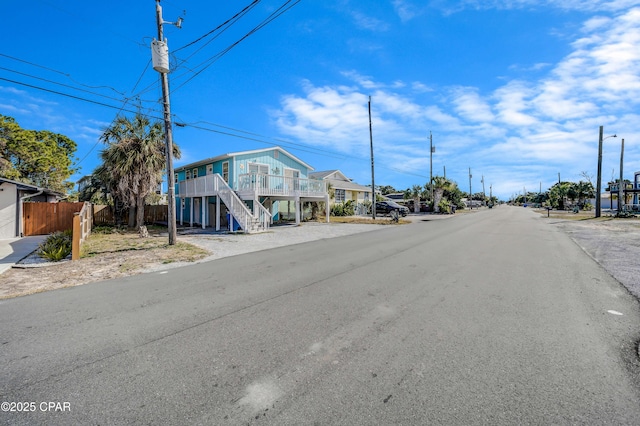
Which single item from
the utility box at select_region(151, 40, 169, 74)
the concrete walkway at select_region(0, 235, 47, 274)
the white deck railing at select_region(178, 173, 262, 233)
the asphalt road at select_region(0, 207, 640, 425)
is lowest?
the concrete walkway at select_region(0, 235, 47, 274)

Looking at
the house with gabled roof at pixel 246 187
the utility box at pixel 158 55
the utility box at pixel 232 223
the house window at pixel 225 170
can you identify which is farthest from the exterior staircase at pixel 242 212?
the utility box at pixel 158 55

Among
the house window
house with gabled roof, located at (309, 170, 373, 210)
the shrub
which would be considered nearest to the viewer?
the shrub

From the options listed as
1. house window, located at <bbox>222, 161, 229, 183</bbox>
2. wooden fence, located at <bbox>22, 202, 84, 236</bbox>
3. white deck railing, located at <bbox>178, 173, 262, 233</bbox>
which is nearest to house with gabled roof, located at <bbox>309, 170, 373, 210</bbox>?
house window, located at <bbox>222, 161, 229, 183</bbox>

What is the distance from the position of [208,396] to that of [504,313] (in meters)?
4.10

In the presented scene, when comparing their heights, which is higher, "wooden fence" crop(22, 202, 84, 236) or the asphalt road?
"wooden fence" crop(22, 202, 84, 236)

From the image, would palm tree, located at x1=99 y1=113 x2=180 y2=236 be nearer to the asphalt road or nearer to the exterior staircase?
the exterior staircase

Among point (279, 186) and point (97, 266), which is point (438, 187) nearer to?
point (279, 186)

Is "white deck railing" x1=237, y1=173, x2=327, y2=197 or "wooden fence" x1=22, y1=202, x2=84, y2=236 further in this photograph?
"white deck railing" x1=237, y1=173, x2=327, y2=197

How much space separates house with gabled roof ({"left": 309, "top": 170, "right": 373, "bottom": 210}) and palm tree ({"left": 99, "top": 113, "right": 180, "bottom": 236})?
18973 mm

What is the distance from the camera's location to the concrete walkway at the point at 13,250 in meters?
8.56

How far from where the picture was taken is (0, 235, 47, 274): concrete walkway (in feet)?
28.1

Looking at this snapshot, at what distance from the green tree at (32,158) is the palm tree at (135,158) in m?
11.1

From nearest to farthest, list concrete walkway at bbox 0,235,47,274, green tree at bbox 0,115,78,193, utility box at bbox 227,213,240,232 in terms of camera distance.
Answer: concrete walkway at bbox 0,235,47,274 < utility box at bbox 227,213,240,232 < green tree at bbox 0,115,78,193

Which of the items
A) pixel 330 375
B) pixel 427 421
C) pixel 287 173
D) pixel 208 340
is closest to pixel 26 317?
pixel 208 340
